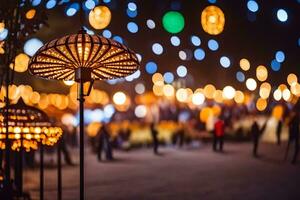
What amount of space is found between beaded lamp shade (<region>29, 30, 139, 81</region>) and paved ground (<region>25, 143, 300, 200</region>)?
3.91 meters

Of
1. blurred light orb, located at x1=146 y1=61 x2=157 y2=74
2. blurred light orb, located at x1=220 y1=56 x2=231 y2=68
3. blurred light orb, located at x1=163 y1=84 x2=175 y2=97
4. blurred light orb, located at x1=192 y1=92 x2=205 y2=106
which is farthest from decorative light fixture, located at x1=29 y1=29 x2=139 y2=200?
blurred light orb, located at x1=163 y1=84 x2=175 y2=97

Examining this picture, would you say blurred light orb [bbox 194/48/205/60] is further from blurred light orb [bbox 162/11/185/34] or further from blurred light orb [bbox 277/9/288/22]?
→ blurred light orb [bbox 162/11/185/34]

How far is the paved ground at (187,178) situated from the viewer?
31.8 feet

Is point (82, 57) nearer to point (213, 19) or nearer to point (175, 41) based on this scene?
point (213, 19)

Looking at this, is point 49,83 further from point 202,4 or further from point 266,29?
point 266,29

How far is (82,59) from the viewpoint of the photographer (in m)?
5.86

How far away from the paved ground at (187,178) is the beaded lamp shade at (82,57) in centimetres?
391

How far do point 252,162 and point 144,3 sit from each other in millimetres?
6904

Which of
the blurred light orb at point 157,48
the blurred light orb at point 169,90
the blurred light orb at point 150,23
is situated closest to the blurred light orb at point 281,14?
the blurred light orb at point 150,23

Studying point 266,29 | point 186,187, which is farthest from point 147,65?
point 186,187

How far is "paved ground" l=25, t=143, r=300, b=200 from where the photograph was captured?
9680 mm

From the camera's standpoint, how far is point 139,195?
31.5 ft

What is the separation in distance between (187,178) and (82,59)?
7151mm

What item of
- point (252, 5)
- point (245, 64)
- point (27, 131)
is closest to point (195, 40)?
point (245, 64)
